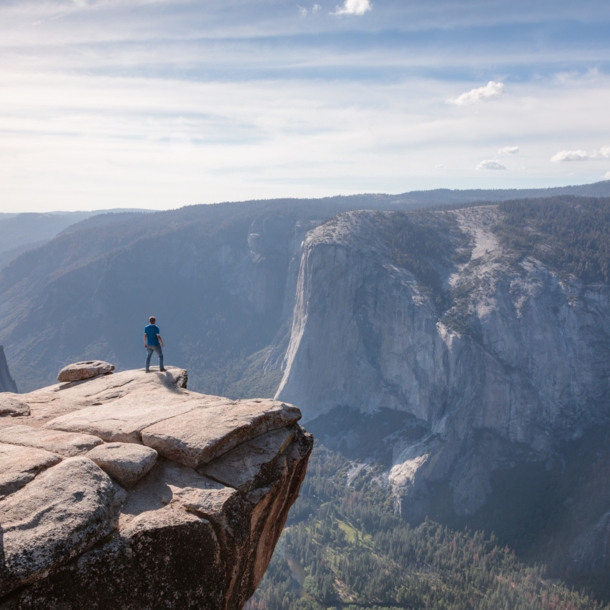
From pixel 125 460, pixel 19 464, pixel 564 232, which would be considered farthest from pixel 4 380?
pixel 564 232

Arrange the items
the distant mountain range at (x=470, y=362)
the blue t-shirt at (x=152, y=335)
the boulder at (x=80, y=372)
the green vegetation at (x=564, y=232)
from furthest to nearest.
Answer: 1. the green vegetation at (x=564, y=232)
2. the distant mountain range at (x=470, y=362)
3. the boulder at (x=80, y=372)
4. the blue t-shirt at (x=152, y=335)

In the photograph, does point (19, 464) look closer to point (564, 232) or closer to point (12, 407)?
point (12, 407)

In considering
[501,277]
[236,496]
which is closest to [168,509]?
[236,496]

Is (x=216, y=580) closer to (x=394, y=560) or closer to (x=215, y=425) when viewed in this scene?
(x=215, y=425)

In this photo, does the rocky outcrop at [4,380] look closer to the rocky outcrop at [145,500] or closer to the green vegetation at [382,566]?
the green vegetation at [382,566]

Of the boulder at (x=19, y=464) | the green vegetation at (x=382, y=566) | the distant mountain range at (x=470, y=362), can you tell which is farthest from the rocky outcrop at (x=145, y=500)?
the distant mountain range at (x=470, y=362)

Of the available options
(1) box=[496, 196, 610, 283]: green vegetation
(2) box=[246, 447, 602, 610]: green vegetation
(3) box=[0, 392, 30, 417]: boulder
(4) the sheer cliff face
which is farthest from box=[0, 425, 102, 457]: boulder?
(1) box=[496, 196, 610, 283]: green vegetation

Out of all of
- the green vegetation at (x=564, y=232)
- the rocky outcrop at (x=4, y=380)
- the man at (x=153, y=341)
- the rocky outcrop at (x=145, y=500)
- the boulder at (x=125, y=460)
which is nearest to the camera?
the rocky outcrop at (x=145, y=500)
